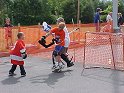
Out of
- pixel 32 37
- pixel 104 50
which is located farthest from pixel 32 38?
pixel 104 50

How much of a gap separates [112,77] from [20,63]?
2648 mm

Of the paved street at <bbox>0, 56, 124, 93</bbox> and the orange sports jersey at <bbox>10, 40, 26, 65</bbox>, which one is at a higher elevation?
the orange sports jersey at <bbox>10, 40, 26, 65</bbox>

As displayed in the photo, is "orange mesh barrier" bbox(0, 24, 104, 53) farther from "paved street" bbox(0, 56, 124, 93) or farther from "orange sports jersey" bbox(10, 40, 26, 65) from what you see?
"orange sports jersey" bbox(10, 40, 26, 65)

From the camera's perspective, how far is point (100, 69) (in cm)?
1166

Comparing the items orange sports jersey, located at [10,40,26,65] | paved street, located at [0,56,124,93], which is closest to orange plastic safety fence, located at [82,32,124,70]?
paved street, located at [0,56,124,93]

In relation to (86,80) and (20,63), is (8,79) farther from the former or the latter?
(86,80)

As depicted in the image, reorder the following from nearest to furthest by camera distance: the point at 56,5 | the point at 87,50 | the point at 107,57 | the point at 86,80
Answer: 1. the point at 86,80
2. the point at 107,57
3. the point at 87,50
4. the point at 56,5

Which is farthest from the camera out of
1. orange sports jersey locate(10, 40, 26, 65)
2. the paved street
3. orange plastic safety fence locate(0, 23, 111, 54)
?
orange plastic safety fence locate(0, 23, 111, 54)

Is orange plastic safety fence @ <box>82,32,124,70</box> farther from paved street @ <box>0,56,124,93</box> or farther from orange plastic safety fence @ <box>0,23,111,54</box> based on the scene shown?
orange plastic safety fence @ <box>0,23,111,54</box>

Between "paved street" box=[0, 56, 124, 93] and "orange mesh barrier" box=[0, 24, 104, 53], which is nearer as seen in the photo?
"paved street" box=[0, 56, 124, 93]

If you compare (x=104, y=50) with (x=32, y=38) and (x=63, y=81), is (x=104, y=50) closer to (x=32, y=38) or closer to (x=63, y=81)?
(x=63, y=81)

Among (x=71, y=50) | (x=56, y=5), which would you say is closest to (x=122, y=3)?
(x=56, y=5)

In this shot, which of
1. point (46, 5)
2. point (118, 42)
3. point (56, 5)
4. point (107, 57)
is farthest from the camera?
point (56, 5)

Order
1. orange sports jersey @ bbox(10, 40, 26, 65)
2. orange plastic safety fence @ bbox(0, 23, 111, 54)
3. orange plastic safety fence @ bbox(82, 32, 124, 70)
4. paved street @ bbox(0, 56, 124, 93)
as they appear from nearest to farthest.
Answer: paved street @ bbox(0, 56, 124, 93) < orange sports jersey @ bbox(10, 40, 26, 65) < orange plastic safety fence @ bbox(82, 32, 124, 70) < orange plastic safety fence @ bbox(0, 23, 111, 54)
